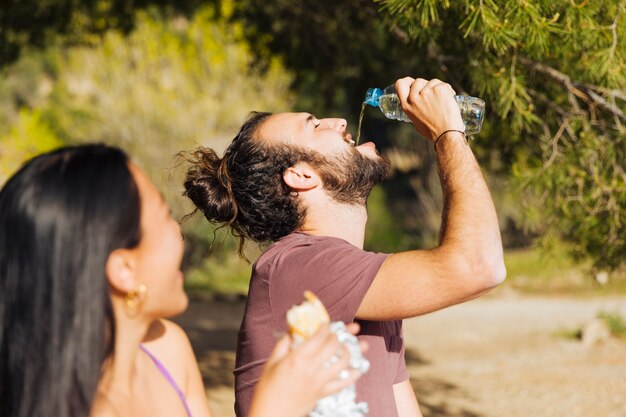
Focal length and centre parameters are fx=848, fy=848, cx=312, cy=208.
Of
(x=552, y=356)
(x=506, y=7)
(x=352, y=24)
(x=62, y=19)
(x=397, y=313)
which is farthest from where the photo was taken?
(x=552, y=356)

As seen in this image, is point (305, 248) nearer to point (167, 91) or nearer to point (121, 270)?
point (121, 270)

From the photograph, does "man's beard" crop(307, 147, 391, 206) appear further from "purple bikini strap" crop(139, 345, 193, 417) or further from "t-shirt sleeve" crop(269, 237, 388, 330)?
"purple bikini strap" crop(139, 345, 193, 417)

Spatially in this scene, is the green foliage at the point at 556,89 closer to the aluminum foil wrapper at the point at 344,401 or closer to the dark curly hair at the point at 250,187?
the dark curly hair at the point at 250,187

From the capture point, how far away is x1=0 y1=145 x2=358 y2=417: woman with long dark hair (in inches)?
56.1

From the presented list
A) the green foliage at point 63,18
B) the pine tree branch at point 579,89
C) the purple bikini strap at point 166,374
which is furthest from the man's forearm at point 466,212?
the green foliage at point 63,18

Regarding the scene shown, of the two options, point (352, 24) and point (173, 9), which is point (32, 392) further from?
point (173, 9)

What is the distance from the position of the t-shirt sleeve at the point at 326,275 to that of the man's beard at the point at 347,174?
0.71 ft

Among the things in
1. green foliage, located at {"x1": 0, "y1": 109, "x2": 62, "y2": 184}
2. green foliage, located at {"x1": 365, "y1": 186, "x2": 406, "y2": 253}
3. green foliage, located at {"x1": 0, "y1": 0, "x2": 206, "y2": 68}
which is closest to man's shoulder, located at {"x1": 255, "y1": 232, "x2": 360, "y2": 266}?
green foliage, located at {"x1": 0, "y1": 0, "x2": 206, "y2": 68}

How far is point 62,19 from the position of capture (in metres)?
7.29

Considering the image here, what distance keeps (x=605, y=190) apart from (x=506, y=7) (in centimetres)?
109

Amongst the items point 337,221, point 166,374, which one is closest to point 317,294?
point 337,221

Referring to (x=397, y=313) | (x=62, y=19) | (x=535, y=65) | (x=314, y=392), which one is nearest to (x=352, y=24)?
(x=535, y=65)

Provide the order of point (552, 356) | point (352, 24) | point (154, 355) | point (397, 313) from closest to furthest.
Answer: point (154, 355) → point (397, 313) → point (352, 24) → point (552, 356)

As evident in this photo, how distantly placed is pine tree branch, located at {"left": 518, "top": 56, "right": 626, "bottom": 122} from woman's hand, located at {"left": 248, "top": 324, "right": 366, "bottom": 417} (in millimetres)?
2488
